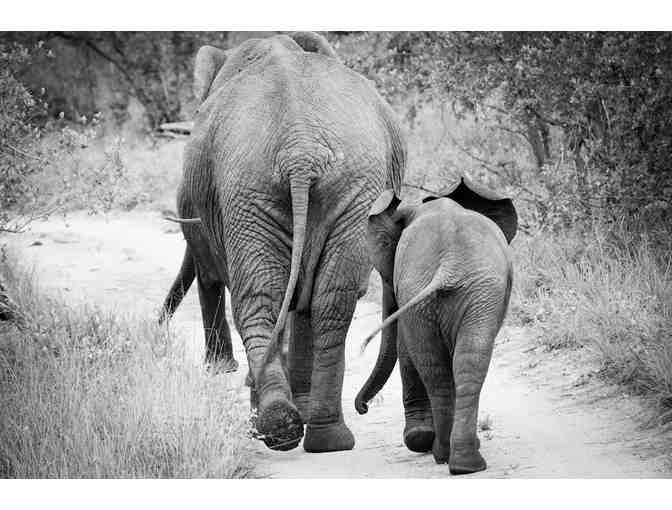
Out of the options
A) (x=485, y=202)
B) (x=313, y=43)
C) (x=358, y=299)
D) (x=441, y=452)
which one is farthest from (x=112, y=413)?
(x=313, y=43)

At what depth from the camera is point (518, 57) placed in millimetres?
7410

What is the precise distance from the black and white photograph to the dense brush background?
0.02 metres

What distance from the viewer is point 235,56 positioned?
5023mm

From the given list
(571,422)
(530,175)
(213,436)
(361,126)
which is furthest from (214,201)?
(530,175)

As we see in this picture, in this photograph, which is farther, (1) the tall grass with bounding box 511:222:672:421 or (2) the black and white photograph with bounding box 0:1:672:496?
(1) the tall grass with bounding box 511:222:672:421

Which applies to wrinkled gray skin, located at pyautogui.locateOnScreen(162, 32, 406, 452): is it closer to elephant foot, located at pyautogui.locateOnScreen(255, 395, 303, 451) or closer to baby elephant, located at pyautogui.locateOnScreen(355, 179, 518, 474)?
elephant foot, located at pyautogui.locateOnScreen(255, 395, 303, 451)

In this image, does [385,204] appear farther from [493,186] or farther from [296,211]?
[493,186]

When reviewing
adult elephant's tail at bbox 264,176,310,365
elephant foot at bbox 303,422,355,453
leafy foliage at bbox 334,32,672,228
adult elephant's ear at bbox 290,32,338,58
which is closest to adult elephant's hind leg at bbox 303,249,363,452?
elephant foot at bbox 303,422,355,453

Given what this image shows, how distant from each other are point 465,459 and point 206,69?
2.33 meters

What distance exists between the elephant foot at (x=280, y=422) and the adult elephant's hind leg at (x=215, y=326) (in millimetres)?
1523

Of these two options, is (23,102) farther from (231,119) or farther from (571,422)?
(571,422)

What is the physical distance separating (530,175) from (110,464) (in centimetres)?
478

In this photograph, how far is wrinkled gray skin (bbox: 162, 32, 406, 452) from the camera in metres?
4.36

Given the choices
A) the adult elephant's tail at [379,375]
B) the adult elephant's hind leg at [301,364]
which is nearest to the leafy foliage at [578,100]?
the adult elephant's tail at [379,375]
